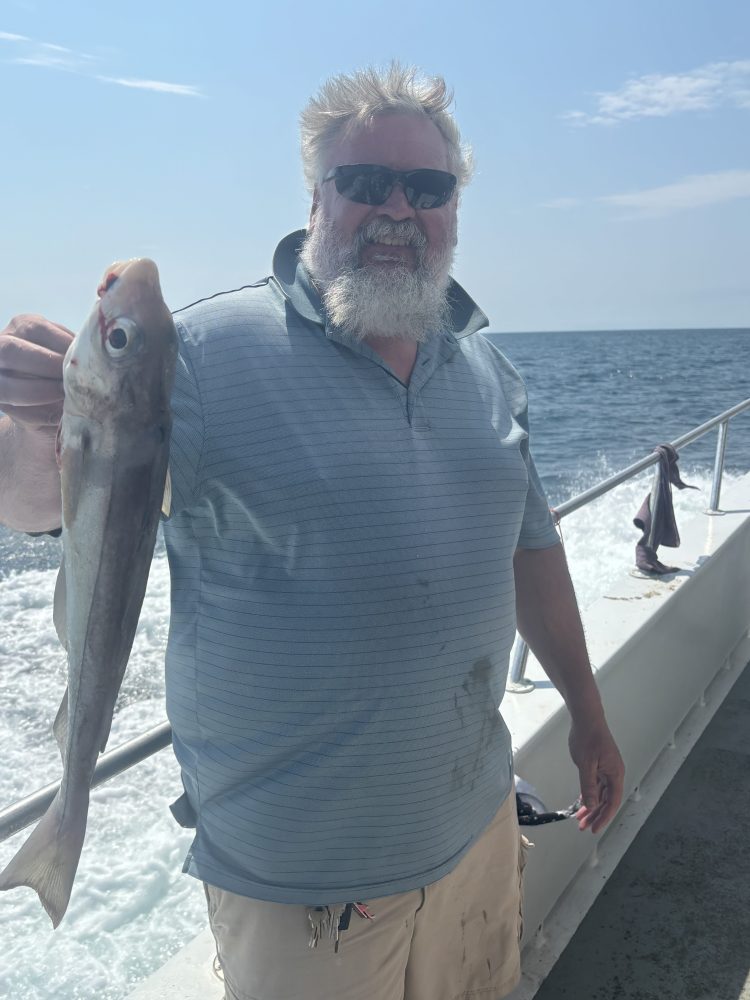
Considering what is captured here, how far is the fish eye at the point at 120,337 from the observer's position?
98 centimetres

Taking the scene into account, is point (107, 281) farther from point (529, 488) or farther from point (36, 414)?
point (529, 488)

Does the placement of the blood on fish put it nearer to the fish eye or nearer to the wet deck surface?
the fish eye

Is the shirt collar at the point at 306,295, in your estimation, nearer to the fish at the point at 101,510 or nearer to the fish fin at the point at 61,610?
the fish at the point at 101,510

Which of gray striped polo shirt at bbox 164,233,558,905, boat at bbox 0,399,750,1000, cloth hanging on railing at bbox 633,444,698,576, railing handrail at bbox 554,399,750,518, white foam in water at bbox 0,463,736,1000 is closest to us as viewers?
gray striped polo shirt at bbox 164,233,558,905

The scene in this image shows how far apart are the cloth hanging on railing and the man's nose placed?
8.12 ft

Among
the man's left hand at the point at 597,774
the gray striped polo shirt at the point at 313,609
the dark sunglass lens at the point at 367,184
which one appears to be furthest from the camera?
the man's left hand at the point at 597,774

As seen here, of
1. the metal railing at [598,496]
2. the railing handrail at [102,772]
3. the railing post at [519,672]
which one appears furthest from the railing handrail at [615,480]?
the railing handrail at [102,772]

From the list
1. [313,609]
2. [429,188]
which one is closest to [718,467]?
[429,188]

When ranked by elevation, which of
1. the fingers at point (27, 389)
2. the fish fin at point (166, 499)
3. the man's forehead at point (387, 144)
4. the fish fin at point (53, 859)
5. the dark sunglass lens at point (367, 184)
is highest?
the man's forehead at point (387, 144)

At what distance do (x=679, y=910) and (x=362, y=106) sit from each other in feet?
8.22

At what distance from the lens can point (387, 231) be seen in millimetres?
1677

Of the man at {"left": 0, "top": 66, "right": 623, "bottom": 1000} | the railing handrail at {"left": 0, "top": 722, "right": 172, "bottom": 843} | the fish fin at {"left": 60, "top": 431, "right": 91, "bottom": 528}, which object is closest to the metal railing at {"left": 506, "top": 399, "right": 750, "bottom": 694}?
the man at {"left": 0, "top": 66, "right": 623, "bottom": 1000}

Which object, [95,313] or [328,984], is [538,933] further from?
[95,313]

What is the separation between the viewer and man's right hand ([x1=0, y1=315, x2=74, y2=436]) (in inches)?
41.8
